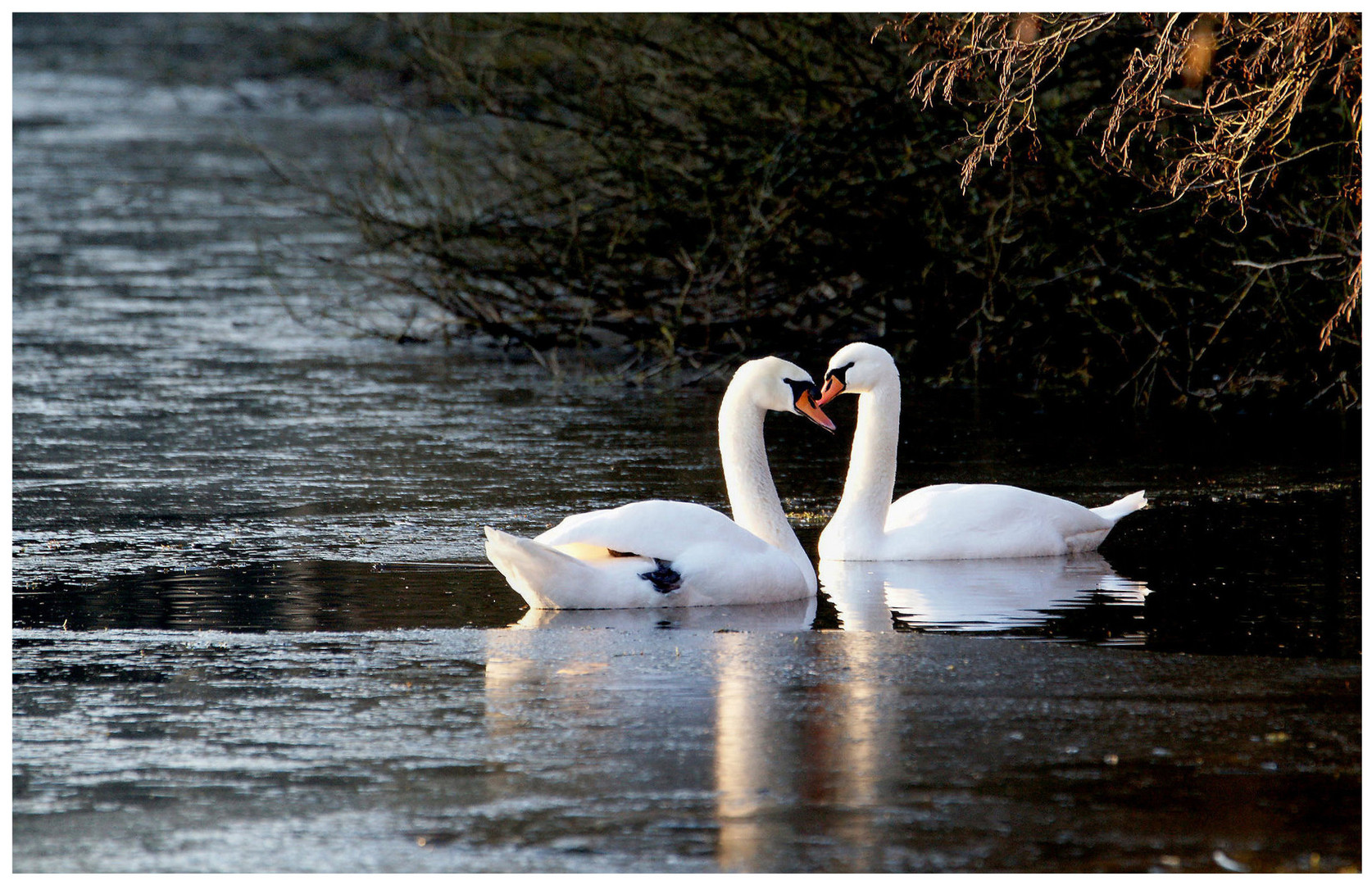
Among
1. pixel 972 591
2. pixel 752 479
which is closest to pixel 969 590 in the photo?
pixel 972 591

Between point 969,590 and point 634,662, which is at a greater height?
point 969,590

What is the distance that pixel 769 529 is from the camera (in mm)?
7730

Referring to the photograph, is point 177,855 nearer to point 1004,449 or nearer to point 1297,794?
point 1297,794

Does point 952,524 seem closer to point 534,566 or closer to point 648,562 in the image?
point 648,562

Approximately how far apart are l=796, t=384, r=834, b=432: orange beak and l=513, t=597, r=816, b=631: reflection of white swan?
3.09ft

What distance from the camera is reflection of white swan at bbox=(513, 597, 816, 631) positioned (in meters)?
6.93

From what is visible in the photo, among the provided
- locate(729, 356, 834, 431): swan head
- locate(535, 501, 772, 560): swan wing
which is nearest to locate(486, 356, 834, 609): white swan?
locate(535, 501, 772, 560): swan wing

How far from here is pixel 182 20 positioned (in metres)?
61.9

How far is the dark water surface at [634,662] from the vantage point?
462cm

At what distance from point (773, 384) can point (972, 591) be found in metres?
1.18

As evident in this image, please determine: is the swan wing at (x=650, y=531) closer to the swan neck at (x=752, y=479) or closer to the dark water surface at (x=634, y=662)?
the dark water surface at (x=634, y=662)

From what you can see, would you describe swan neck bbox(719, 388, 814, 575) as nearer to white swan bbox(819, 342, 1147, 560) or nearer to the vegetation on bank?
white swan bbox(819, 342, 1147, 560)

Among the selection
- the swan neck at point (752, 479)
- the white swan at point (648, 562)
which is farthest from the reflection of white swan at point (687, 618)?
the swan neck at point (752, 479)
